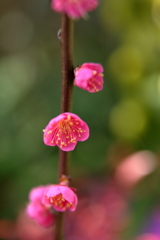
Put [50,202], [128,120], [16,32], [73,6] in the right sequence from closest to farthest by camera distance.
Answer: [73,6]
[50,202]
[128,120]
[16,32]

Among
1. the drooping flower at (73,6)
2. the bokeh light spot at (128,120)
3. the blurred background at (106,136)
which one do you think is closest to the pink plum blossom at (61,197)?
the drooping flower at (73,6)

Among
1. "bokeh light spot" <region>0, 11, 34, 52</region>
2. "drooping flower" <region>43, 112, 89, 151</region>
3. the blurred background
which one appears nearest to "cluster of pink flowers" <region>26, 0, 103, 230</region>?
"drooping flower" <region>43, 112, 89, 151</region>

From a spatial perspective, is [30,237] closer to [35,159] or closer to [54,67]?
[35,159]

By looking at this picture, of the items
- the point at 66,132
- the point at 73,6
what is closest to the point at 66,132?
the point at 66,132

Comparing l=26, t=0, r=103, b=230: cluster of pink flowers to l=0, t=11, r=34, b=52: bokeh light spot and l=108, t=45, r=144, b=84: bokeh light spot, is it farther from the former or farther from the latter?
l=0, t=11, r=34, b=52: bokeh light spot

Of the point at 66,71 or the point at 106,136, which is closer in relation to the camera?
the point at 66,71

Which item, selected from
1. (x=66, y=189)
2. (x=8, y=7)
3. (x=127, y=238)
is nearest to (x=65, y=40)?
(x=66, y=189)

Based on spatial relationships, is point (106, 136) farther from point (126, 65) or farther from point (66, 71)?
point (66, 71)
